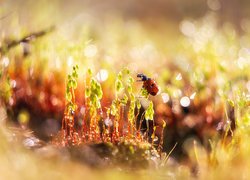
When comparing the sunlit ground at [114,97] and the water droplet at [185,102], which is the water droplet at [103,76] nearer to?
the sunlit ground at [114,97]

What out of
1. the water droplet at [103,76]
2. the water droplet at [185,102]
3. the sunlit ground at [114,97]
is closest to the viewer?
the sunlit ground at [114,97]

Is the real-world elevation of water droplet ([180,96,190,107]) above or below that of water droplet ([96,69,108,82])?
below

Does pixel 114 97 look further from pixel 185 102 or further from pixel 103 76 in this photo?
pixel 185 102

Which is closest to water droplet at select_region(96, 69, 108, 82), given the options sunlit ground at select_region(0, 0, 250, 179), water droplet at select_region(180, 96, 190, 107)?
sunlit ground at select_region(0, 0, 250, 179)

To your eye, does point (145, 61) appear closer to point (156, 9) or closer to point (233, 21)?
point (233, 21)

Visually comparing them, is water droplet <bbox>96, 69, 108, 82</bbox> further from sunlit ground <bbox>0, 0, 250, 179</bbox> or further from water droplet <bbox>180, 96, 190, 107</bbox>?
water droplet <bbox>180, 96, 190, 107</bbox>

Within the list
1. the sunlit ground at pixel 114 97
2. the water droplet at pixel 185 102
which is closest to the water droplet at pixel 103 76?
the sunlit ground at pixel 114 97

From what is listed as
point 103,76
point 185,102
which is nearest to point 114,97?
point 103,76

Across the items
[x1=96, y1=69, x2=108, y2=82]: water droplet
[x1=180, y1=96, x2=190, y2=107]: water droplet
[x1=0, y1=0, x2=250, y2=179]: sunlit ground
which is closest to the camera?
[x1=0, y1=0, x2=250, y2=179]: sunlit ground
